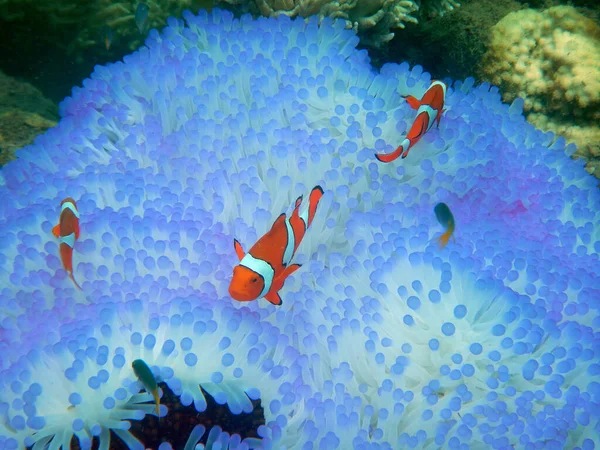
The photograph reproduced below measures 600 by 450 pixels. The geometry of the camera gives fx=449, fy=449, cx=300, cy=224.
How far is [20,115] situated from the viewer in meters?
2.68

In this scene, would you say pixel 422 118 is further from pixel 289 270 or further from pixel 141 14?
pixel 141 14

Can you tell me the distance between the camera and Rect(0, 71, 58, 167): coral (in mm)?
2500

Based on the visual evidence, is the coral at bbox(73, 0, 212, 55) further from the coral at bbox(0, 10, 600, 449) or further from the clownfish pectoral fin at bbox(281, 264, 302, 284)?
the clownfish pectoral fin at bbox(281, 264, 302, 284)

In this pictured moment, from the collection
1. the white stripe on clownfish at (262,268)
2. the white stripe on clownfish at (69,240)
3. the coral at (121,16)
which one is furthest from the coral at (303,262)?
the coral at (121,16)

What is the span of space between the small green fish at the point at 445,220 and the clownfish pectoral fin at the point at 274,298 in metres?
0.56

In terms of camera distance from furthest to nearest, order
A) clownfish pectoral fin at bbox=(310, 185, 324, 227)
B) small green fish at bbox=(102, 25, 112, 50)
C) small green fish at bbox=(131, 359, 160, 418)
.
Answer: small green fish at bbox=(102, 25, 112, 50)
clownfish pectoral fin at bbox=(310, 185, 324, 227)
small green fish at bbox=(131, 359, 160, 418)

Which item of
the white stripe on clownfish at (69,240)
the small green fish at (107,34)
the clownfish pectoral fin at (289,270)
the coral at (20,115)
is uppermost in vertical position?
the small green fish at (107,34)

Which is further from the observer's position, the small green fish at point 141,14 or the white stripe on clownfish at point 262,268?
the small green fish at point 141,14

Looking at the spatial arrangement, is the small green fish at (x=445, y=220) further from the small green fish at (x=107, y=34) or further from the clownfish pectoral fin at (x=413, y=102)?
the small green fish at (x=107, y=34)

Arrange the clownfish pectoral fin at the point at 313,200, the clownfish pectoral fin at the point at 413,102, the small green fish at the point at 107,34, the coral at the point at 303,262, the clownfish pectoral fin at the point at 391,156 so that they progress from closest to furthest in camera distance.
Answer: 1. the coral at the point at 303,262
2. the clownfish pectoral fin at the point at 313,200
3. the clownfish pectoral fin at the point at 391,156
4. the clownfish pectoral fin at the point at 413,102
5. the small green fish at the point at 107,34

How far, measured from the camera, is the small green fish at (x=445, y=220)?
1.48 metres

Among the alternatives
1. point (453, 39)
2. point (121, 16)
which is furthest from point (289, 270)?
point (121, 16)

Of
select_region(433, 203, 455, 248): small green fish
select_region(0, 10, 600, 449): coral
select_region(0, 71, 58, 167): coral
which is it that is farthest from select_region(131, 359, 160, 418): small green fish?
select_region(0, 71, 58, 167): coral

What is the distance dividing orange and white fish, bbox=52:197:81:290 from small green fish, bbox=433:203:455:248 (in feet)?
3.90
